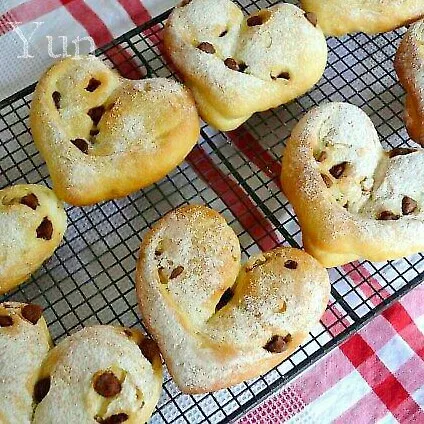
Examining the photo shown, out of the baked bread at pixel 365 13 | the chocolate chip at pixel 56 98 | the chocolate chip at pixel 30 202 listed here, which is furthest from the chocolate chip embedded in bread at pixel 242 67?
the chocolate chip at pixel 30 202

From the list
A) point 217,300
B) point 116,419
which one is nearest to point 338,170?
point 217,300

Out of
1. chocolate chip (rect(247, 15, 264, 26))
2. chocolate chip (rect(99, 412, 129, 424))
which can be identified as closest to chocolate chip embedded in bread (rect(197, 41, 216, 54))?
chocolate chip (rect(247, 15, 264, 26))

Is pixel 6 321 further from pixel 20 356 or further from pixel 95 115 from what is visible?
pixel 95 115

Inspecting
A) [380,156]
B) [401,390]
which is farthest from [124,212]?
[401,390]

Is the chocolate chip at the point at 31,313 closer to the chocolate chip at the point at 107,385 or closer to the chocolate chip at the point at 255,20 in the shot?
the chocolate chip at the point at 107,385

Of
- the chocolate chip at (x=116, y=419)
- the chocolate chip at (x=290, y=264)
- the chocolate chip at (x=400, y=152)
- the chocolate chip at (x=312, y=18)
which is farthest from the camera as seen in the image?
the chocolate chip at (x=312, y=18)

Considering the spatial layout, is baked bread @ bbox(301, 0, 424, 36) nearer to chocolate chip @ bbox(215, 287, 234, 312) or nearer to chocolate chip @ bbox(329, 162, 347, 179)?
chocolate chip @ bbox(329, 162, 347, 179)

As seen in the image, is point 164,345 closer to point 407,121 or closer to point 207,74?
point 207,74

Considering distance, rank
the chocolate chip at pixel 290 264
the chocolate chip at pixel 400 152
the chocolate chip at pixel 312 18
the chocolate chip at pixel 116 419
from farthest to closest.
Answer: the chocolate chip at pixel 312 18, the chocolate chip at pixel 400 152, the chocolate chip at pixel 290 264, the chocolate chip at pixel 116 419
